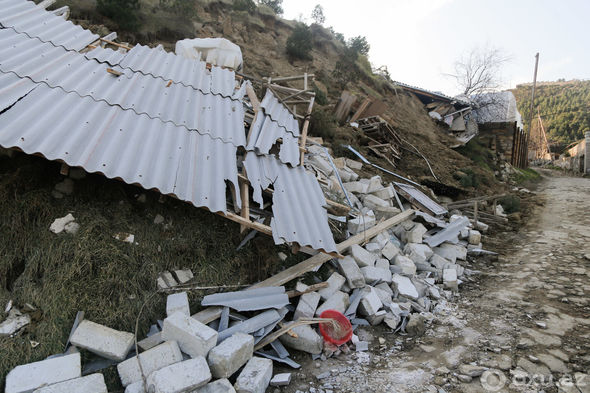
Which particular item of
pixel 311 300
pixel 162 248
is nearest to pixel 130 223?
A: pixel 162 248

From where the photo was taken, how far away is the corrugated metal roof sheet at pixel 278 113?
16.2 feet

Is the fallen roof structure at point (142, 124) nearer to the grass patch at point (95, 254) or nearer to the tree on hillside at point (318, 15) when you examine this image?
the grass patch at point (95, 254)

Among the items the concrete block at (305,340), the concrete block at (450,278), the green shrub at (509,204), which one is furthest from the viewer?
the green shrub at (509,204)

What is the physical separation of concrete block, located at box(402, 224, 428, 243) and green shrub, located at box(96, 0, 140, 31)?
1034 cm

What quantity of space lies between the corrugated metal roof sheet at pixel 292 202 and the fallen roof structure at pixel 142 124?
0.02 metres

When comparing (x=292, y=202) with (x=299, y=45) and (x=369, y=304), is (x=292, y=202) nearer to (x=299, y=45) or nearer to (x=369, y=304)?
(x=369, y=304)

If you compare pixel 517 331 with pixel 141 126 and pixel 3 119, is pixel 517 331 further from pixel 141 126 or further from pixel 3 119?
pixel 3 119

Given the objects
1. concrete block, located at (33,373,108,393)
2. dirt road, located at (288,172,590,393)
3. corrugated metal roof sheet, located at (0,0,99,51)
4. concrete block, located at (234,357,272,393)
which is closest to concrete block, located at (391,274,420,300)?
dirt road, located at (288,172,590,393)

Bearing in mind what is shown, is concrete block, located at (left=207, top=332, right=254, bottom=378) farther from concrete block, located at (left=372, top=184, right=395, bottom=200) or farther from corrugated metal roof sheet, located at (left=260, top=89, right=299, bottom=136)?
concrete block, located at (left=372, top=184, right=395, bottom=200)

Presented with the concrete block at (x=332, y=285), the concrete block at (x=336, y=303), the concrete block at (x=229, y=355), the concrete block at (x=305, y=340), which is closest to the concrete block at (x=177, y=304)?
the concrete block at (x=229, y=355)

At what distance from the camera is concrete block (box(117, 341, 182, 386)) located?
238 centimetres

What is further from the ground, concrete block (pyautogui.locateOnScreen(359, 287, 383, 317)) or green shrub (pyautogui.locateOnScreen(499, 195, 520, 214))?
green shrub (pyautogui.locateOnScreen(499, 195, 520, 214))

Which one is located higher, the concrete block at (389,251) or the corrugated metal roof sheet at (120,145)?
the corrugated metal roof sheet at (120,145)

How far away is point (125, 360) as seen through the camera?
2.48 m
